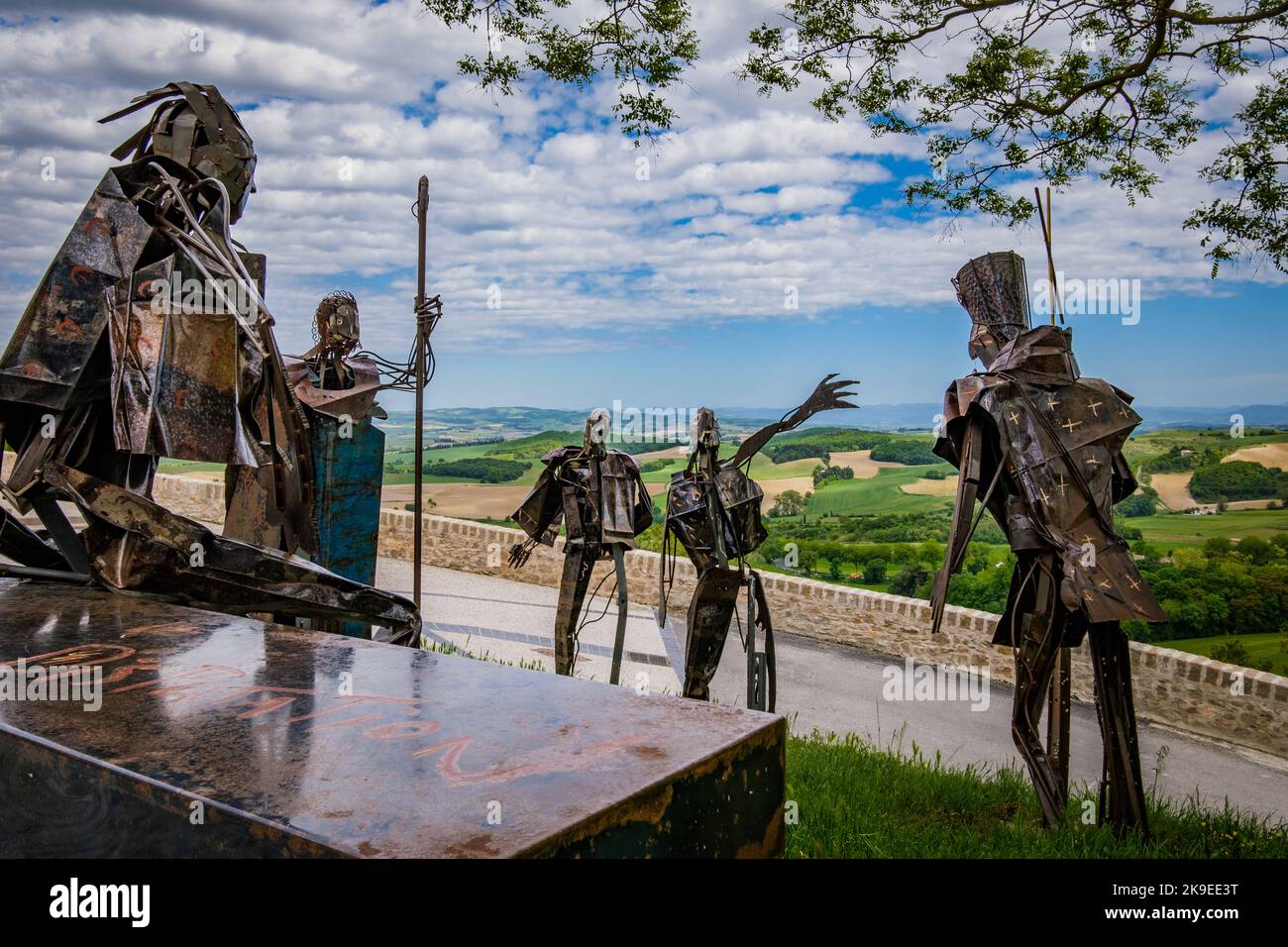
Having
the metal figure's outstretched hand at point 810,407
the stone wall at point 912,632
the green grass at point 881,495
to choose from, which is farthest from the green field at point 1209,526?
the metal figure's outstretched hand at point 810,407

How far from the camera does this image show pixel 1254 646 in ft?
27.6

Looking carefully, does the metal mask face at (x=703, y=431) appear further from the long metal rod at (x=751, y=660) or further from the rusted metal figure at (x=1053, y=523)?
the rusted metal figure at (x=1053, y=523)

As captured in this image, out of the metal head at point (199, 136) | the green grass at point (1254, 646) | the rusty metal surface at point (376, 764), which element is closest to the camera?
the rusty metal surface at point (376, 764)

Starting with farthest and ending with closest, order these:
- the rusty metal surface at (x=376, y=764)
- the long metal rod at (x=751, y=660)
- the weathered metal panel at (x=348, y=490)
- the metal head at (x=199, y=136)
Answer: the weathered metal panel at (x=348, y=490) < the long metal rod at (x=751, y=660) < the metal head at (x=199, y=136) < the rusty metal surface at (x=376, y=764)

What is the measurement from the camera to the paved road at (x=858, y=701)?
6762 millimetres

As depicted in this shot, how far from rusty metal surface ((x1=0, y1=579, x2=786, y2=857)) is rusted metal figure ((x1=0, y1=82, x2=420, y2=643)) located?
0.52 m

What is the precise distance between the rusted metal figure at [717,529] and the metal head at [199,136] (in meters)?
3.05

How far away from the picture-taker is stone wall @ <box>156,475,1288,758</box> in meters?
7.38

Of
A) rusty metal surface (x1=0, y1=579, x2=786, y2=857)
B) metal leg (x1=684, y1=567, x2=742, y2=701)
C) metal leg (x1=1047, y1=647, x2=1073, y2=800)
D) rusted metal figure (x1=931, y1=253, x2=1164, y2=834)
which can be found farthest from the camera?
metal leg (x1=684, y1=567, x2=742, y2=701)

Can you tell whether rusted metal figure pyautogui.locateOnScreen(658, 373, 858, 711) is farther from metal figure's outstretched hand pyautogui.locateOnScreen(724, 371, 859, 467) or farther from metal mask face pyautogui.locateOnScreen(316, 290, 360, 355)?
metal mask face pyautogui.locateOnScreen(316, 290, 360, 355)

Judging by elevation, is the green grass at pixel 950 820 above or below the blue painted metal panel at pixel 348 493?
below

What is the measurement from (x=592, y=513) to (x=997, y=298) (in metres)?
2.55

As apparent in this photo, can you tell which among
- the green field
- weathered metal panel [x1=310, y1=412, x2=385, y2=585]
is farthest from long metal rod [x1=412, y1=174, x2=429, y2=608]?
the green field

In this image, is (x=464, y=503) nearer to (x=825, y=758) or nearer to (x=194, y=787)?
(x=825, y=758)
